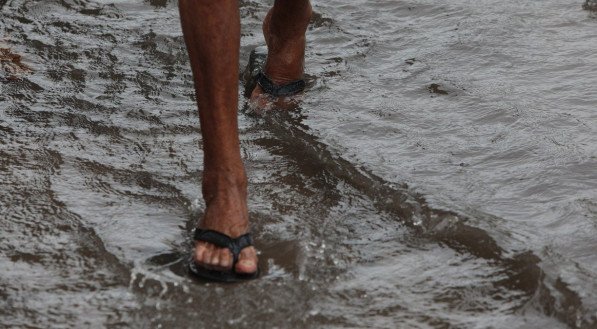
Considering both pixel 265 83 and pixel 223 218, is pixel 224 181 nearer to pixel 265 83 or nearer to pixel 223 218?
pixel 223 218

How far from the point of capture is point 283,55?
4520mm

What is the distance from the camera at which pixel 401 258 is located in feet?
10.1

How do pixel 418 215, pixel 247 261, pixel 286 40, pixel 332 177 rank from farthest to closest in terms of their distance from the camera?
pixel 286 40, pixel 332 177, pixel 418 215, pixel 247 261

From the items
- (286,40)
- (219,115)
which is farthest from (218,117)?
(286,40)

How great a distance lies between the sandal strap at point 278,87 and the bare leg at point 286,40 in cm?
2

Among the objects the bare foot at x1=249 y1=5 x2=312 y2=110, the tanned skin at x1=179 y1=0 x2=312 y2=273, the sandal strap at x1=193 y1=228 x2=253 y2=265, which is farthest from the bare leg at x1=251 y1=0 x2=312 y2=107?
the sandal strap at x1=193 y1=228 x2=253 y2=265

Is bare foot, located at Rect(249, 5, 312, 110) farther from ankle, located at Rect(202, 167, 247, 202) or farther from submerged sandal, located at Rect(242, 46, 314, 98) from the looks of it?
ankle, located at Rect(202, 167, 247, 202)

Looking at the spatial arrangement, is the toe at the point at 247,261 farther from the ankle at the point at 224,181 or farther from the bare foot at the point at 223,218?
the ankle at the point at 224,181

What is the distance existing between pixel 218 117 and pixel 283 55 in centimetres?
156


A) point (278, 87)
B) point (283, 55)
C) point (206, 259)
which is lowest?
point (206, 259)

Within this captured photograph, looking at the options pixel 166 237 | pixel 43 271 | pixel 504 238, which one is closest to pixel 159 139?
pixel 166 237

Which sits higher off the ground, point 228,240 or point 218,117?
point 218,117

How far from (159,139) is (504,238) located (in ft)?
5.13

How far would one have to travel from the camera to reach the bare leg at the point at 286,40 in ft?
14.5
